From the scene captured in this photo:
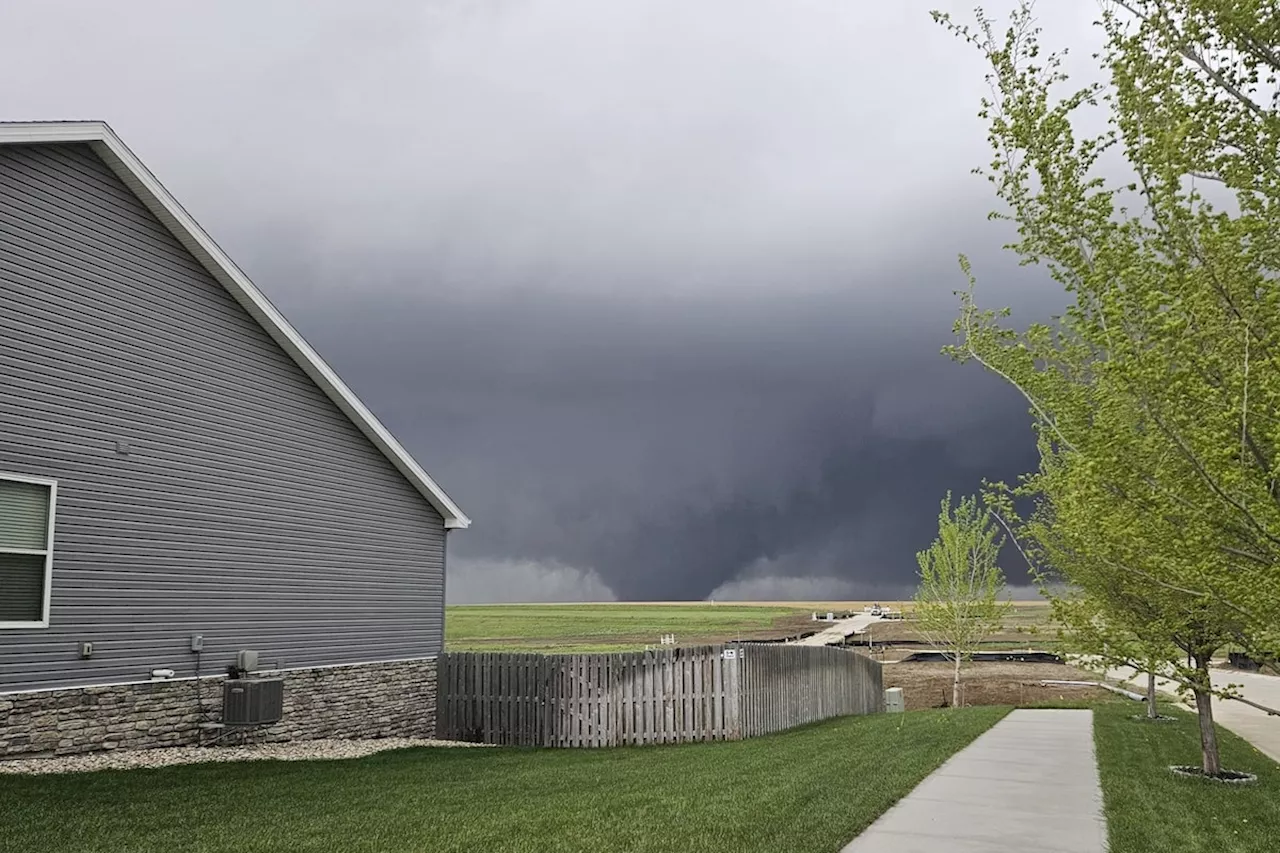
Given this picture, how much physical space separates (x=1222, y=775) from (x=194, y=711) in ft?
45.2

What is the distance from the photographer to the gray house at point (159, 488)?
12.4 meters

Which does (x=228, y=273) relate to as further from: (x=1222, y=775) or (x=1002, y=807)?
(x=1222, y=775)

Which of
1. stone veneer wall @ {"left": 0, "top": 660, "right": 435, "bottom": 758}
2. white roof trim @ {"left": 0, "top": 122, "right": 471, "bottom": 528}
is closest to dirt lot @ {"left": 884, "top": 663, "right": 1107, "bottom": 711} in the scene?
stone veneer wall @ {"left": 0, "top": 660, "right": 435, "bottom": 758}

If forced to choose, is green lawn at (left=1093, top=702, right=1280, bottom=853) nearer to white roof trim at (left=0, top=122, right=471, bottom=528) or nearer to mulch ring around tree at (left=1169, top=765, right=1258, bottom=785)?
mulch ring around tree at (left=1169, top=765, right=1258, bottom=785)

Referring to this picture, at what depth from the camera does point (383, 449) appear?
18.7 meters

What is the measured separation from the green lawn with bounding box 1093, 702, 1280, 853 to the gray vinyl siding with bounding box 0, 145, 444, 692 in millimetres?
11928

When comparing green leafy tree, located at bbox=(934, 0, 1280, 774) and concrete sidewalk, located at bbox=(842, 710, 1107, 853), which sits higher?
green leafy tree, located at bbox=(934, 0, 1280, 774)

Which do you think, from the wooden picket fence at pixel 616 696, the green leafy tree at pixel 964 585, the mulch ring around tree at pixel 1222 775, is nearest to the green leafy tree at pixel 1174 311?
the mulch ring around tree at pixel 1222 775

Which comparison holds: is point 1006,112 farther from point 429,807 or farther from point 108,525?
point 108,525

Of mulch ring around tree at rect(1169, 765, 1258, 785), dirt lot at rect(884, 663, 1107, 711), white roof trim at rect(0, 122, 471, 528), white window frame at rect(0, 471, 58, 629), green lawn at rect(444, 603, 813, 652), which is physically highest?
white roof trim at rect(0, 122, 471, 528)

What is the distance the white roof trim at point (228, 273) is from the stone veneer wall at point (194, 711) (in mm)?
3589

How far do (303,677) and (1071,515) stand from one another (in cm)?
1291

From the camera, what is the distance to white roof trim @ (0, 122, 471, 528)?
12.7 m

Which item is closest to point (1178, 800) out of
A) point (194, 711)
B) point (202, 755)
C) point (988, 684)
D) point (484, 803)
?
point (484, 803)
